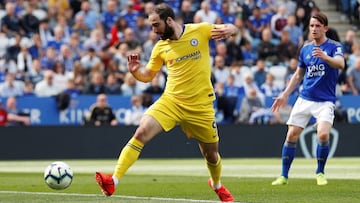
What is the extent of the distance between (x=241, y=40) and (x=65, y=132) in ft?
22.3

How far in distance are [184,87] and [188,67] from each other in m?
0.24

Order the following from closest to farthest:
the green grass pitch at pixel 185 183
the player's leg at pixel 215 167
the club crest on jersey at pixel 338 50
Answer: the player's leg at pixel 215 167, the green grass pitch at pixel 185 183, the club crest on jersey at pixel 338 50

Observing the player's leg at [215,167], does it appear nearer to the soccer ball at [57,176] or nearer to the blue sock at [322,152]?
the soccer ball at [57,176]

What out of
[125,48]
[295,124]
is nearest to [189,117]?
[295,124]

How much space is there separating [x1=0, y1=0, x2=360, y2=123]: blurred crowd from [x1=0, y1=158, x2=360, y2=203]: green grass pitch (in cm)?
292

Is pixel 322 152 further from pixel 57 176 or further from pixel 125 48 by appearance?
pixel 125 48

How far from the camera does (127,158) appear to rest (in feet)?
37.7

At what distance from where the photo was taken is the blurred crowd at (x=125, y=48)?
84.0 feet

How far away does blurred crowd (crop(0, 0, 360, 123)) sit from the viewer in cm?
2561

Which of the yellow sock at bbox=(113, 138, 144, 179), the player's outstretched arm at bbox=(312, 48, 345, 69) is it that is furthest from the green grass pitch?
the player's outstretched arm at bbox=(312, 48, 345, 69)

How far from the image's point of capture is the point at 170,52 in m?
11.9

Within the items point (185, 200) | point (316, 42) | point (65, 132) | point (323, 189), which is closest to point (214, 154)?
point (185, 200)

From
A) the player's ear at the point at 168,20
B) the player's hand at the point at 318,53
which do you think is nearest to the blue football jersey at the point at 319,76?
the player's hand at the point at 318,53

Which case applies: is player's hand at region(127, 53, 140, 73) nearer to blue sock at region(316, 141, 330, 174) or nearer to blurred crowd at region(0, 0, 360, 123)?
blue sock at region(316, 141, 330, 174)
